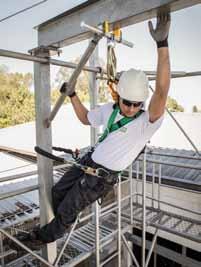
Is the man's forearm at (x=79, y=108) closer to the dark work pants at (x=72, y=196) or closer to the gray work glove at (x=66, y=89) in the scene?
the gray work glove at (x=66, y=89)

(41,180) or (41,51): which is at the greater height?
(41,51)

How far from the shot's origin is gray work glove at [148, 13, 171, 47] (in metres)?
1.04

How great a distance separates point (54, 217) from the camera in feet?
5.50

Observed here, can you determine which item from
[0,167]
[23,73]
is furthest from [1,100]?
[0,167]

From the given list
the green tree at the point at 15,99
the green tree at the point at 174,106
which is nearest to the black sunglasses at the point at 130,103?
the green tree at the point at 174,106

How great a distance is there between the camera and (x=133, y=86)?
1.38m

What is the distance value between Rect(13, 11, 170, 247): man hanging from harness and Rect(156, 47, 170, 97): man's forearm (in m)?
0.10

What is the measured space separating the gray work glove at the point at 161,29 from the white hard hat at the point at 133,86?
0.33 meters

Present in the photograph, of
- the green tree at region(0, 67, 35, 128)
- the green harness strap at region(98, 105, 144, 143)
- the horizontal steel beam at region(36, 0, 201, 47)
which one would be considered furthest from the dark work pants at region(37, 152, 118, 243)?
the green tree at region(0, 67, 35, 128)

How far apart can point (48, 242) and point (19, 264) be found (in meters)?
0.85

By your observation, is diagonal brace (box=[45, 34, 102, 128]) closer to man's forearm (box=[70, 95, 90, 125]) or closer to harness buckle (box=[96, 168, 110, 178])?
man's forearm (box=[70, 95, 90, 125])

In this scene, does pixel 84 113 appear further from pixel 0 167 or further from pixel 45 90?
pixel 0 167

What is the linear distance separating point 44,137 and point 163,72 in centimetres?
88

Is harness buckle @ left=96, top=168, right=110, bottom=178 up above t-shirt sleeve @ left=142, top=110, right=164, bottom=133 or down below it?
below
